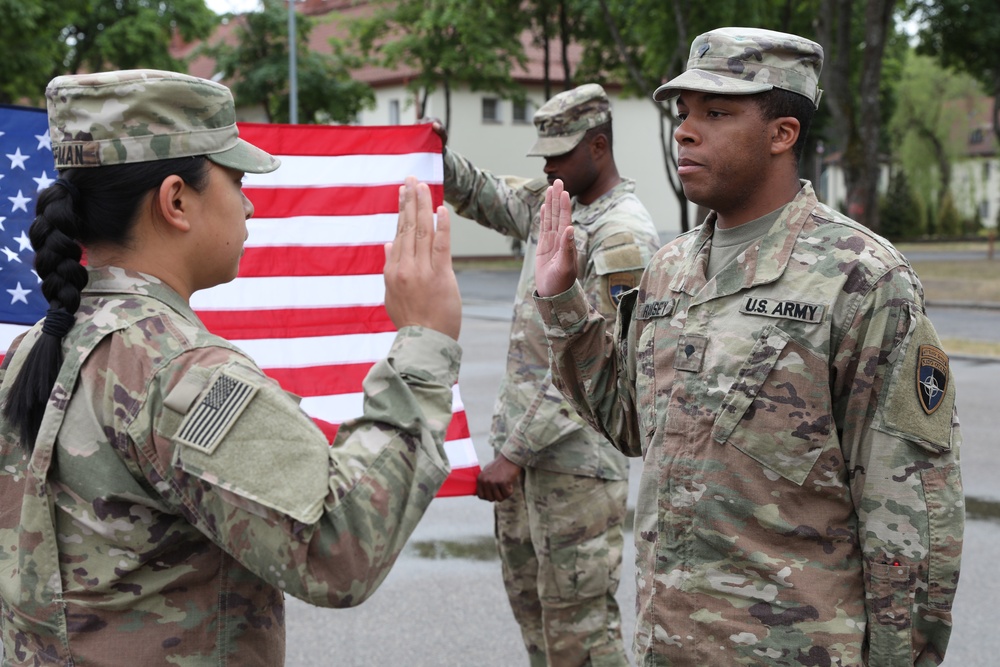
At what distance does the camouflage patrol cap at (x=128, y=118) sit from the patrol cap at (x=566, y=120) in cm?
222

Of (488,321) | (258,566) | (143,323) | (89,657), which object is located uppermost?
(143,323)

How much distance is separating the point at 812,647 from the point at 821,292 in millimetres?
732

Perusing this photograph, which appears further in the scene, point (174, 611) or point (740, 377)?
point (740, 377)

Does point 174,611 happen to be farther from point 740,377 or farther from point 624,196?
point 624,196

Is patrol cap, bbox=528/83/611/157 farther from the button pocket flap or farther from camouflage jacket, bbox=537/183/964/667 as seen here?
the button pocket flap

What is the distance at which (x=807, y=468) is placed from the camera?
2.14 metres

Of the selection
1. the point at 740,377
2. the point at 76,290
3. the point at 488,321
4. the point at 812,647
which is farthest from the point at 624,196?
the point at 488,321

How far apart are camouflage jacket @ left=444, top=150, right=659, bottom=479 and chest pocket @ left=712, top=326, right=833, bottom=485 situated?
1229 mm

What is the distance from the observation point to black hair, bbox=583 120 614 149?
151 inches

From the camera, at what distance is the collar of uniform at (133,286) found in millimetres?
1652

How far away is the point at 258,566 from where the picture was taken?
4.82ft

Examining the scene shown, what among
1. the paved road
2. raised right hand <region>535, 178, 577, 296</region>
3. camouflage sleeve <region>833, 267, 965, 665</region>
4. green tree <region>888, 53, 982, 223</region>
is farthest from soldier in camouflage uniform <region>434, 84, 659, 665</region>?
green tree <region>888, 53, 982, 223</region>

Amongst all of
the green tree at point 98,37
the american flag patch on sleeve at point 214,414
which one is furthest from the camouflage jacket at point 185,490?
the green tree at point 98,37

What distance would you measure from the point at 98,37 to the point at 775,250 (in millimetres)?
29365
